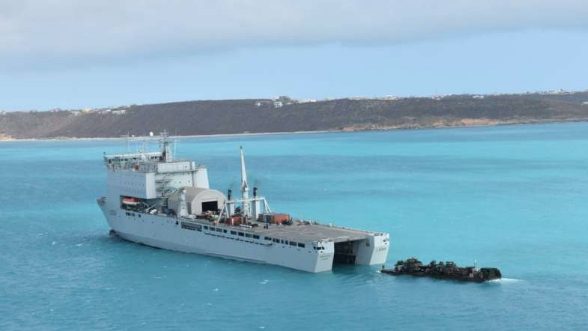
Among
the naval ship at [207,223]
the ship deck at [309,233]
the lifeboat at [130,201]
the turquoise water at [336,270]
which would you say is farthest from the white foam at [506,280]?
the lifeboat at [130,201]

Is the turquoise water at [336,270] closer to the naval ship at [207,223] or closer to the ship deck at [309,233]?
the naval ship at [207,223]

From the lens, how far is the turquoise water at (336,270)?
3578cm

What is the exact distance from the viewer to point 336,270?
143 feet

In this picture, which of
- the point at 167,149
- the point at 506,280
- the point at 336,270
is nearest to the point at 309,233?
the point at 336,270

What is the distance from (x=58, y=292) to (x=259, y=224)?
11.5 meters

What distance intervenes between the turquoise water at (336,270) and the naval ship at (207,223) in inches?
31.3

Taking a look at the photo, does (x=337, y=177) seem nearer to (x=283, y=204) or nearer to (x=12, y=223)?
(x=283, y=204)

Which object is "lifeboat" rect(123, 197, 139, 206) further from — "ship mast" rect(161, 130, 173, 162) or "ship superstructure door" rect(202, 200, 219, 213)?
"ship superstructure door" rect(202, 200, 219, 213)

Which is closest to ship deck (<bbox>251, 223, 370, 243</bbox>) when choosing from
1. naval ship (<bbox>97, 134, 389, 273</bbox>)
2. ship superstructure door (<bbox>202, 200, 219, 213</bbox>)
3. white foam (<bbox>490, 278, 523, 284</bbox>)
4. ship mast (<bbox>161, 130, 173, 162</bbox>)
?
naval ship (<bbox>97, 134, 389, 273</bbox>)

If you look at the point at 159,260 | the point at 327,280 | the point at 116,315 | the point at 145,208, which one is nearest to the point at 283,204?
the point at 145,208

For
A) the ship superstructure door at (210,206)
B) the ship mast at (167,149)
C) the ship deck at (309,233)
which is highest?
the ship mast at (167,149)

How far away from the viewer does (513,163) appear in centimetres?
11238

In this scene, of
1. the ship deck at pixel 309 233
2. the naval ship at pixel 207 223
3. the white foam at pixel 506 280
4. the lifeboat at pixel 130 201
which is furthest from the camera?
the lifeboat at pixel 130 201

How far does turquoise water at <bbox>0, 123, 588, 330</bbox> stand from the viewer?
35.8m
